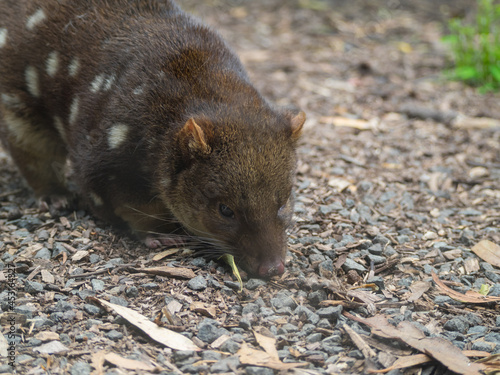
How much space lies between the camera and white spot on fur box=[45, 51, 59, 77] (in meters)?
5.13

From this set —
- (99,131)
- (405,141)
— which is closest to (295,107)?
(405,141)

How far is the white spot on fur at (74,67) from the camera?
5.01 meters

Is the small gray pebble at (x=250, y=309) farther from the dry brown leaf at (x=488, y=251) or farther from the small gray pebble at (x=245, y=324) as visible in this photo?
the dry brown leaf at (x=488, y=251)

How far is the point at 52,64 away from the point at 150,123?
132 centimetres

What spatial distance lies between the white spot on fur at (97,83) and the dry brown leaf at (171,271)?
1589 millimetres

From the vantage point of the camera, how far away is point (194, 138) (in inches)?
162

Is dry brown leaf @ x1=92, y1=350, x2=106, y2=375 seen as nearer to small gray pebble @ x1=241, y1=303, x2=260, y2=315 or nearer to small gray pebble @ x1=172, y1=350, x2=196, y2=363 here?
small gray pebble @ x1=172, y1=350, x2=196, y2=363

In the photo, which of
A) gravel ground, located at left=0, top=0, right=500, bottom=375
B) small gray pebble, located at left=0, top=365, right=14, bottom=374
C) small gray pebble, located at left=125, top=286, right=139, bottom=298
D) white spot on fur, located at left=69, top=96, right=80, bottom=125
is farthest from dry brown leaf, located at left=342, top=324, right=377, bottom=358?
white spot on fur, located at left=69, top=96, right=80, bottom=125

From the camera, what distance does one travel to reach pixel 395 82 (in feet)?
28.7

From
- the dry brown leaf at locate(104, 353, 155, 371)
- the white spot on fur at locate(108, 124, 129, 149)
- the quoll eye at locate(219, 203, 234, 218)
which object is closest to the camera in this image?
the dry brown leaf at locate(104, 353, 155, 371)

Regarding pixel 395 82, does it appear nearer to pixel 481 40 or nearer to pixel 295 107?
pixel 481 40

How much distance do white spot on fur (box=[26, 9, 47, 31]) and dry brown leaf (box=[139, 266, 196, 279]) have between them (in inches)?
101

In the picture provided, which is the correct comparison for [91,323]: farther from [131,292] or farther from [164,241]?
[164,241]

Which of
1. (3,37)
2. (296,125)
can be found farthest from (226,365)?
(3,37)
